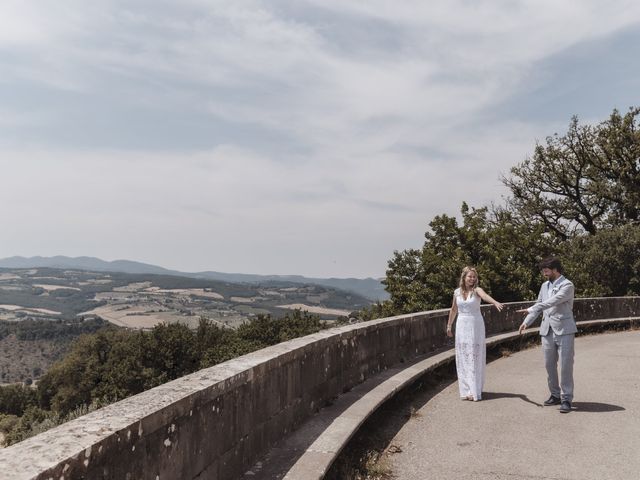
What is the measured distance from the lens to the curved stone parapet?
7.71 ft

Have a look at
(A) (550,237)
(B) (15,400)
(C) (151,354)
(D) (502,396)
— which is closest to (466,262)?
(A) (550,237)

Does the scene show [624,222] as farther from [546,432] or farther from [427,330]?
[546,432]

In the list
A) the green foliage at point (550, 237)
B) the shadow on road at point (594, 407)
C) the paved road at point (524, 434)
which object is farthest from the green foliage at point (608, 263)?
the shadow on road at point (594, 407)

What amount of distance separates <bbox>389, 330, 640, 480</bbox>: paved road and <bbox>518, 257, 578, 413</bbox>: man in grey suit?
27cm

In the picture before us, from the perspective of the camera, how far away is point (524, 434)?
19.3 feet

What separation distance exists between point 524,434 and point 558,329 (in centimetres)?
176

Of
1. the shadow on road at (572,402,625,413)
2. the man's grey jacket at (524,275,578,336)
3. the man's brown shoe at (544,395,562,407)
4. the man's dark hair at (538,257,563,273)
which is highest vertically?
the man's dark hair at (538,257,563,273)

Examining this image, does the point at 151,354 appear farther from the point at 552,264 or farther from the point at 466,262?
the point at 552,264

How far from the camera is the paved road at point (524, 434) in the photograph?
15.7 ft

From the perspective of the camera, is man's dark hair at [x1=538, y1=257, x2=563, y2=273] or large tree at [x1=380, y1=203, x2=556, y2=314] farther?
large tree at [x1=380, y1=203, x2=556, y2=314]

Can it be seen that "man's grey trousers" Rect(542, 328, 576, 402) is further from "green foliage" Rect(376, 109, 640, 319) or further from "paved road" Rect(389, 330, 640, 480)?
"green foliage" Rect(376, 109, 640, 319)

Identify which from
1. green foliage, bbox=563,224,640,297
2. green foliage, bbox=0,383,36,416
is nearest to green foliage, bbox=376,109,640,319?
green foliage, bbox=563,224,640,297

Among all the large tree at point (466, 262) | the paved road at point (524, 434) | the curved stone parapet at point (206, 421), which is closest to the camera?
the curved stone parapet at point (206, 421)

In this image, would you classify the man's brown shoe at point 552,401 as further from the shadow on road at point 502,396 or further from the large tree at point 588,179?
the large tree at point 588,179
